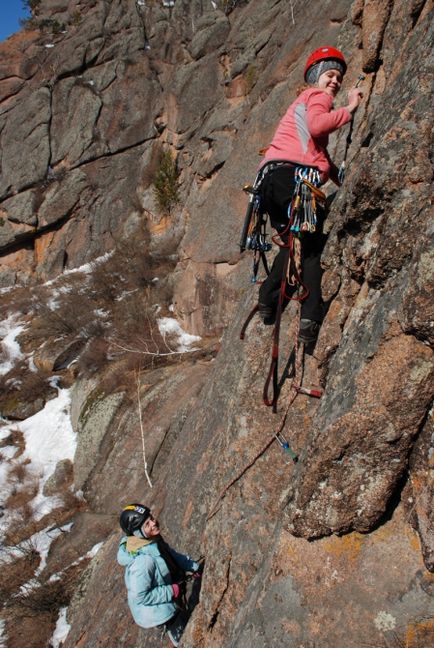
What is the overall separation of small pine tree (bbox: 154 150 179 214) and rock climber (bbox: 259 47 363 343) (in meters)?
18.2

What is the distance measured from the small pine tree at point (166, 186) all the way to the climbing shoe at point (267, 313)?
18125 millimetres

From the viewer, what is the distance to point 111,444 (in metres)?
10.0

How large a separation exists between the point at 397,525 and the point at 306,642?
78cm

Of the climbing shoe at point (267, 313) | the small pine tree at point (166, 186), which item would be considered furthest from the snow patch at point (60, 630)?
the small pine tree at point (166, 186)

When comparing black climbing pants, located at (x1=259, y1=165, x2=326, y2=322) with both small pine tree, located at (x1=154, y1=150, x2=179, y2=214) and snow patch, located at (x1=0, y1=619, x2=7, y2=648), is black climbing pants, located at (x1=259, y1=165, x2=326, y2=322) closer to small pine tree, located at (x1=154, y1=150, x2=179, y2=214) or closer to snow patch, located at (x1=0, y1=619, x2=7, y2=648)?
snow patch, located at (x1=0, y1=619, x2=7, y2=648)

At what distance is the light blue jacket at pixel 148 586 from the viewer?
3.45 meters

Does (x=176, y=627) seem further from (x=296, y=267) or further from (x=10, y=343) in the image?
(x=10, y=343)

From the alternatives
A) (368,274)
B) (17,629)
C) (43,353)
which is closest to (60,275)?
(43,353)

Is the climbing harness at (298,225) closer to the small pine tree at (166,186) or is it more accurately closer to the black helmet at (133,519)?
the black helmet at (133,519)

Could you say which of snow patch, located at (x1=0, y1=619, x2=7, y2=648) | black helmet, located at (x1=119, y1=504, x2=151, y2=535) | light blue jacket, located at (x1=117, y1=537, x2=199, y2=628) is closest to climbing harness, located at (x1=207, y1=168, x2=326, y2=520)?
black helmet, located at (x1=119, y1=504, x2=151, y2=535)

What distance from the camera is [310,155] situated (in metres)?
3.41

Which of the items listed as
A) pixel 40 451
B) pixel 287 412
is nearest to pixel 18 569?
pixel 40 451

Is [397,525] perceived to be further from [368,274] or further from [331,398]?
[368,274]

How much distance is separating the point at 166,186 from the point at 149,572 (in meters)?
20.0
